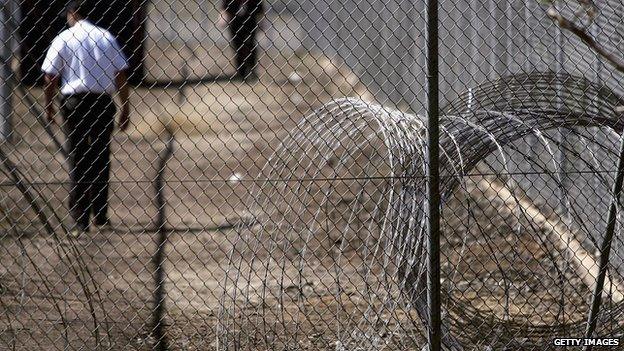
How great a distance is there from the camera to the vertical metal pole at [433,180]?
16.6 feet

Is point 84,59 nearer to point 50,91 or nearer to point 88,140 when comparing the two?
point 50,91

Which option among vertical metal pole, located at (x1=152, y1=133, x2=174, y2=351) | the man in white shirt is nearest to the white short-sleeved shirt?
the man in white shirt

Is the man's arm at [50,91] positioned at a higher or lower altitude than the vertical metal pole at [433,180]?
lower

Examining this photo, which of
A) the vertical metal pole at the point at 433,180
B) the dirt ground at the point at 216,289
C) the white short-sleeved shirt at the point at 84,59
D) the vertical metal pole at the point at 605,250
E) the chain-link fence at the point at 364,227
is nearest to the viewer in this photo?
the vertical metal pole at the point at 433,180

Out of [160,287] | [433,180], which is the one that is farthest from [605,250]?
[160,287]

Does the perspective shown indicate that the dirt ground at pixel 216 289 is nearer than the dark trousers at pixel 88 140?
Yes

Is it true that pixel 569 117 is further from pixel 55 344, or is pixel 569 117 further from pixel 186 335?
pixel 55 344

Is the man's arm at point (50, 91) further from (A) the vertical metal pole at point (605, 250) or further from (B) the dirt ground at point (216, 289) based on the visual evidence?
(A) the vertical metal pole at point (605, 250)

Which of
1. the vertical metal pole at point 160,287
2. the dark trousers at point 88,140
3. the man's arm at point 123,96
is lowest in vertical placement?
the vertical metal pole at point 160,287

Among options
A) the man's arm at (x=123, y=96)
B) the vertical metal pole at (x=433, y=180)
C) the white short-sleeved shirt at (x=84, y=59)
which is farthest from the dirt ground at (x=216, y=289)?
the man's arm at (x=123, y=96)

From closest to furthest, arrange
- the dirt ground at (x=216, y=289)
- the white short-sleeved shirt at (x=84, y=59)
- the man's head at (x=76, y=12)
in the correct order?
1. the dirt ground at (x=216, y=289)
2. the white short-sleeved shirt at (x=84, y=59)
3. the man's head at (x=76, y=12)

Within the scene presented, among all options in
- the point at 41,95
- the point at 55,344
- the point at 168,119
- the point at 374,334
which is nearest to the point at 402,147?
the point at 374,334

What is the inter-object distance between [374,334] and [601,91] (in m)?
1.83

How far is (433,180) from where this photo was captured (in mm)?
5180
